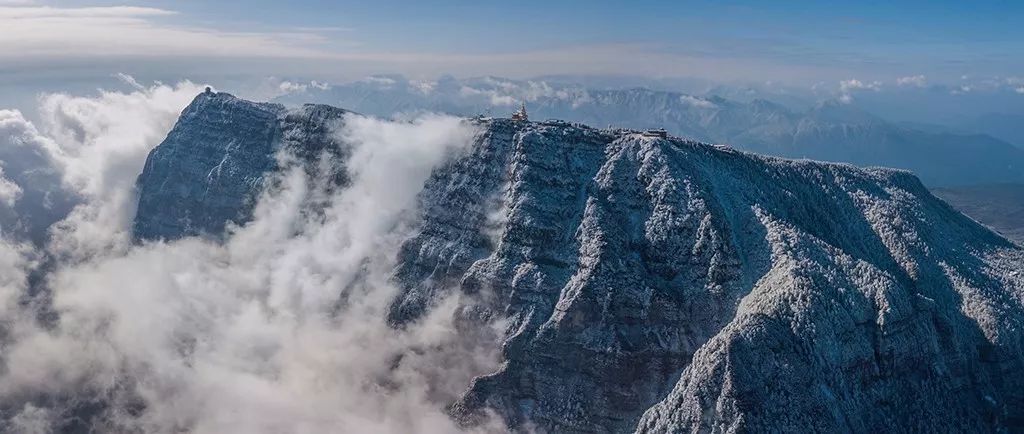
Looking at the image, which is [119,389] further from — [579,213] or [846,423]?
[846,423]

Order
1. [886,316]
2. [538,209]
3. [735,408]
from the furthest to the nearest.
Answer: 1. [538,209]
2. [886,316]
3. [735,408]

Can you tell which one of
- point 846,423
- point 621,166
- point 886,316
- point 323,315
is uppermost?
point 621,166

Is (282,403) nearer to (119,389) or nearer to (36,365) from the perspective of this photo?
(119,389)

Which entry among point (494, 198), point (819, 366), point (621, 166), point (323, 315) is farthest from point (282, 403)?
point (819, 366)

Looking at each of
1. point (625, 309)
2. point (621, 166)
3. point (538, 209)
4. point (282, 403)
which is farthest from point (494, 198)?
point (282, 403)

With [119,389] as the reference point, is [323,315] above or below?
above

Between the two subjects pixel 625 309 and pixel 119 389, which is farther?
pixel 119 389

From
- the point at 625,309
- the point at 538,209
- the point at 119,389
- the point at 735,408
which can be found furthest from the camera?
the point at 119,389
